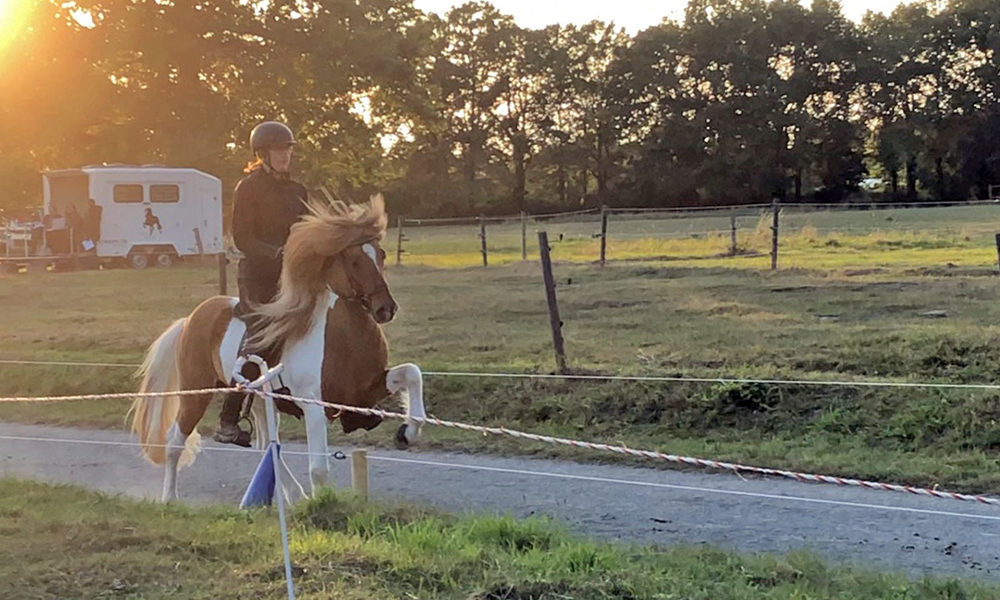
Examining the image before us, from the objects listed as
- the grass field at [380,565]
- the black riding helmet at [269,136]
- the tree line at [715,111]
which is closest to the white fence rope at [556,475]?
the grass field at [380,565]

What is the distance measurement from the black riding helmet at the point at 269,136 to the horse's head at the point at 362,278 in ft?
2.96

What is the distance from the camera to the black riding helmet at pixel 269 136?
251 inches

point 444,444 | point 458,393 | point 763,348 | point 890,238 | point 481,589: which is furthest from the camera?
point 890,238

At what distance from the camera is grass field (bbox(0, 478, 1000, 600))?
4.20 meters

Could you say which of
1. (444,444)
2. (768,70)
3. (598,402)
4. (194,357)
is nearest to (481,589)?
(194,357)

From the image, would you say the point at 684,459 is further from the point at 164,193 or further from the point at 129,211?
the point at 164,193

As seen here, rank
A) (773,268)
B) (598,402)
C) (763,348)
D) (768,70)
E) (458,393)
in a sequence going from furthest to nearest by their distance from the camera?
(768,70), (773,268), (763,348), (458,393), (598,402)

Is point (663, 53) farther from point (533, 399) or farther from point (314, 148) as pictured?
point (533, 399)

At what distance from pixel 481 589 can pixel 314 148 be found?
30.3 metres

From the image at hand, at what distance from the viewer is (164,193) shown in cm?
3145

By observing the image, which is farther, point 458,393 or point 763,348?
point 763,348

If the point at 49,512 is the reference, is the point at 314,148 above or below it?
above

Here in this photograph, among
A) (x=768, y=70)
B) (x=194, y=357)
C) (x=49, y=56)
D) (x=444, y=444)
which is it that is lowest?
(x=444, y=444)

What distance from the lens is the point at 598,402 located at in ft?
30.5
